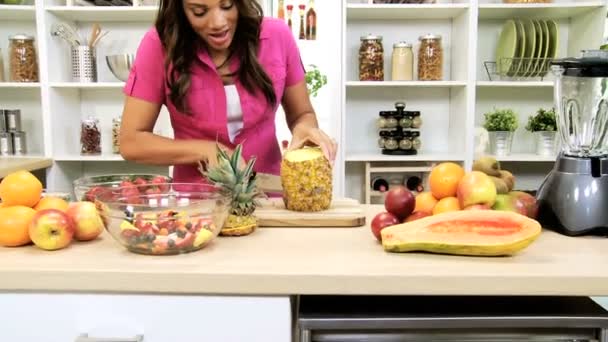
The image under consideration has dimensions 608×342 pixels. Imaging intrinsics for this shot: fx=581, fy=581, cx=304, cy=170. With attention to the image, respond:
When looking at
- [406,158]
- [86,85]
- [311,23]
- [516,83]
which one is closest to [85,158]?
[86,85]

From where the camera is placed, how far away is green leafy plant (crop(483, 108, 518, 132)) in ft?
9.41

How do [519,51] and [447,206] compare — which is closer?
[447,206]

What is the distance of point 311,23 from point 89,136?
4.22ft

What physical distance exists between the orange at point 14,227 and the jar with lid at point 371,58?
7.09 feet

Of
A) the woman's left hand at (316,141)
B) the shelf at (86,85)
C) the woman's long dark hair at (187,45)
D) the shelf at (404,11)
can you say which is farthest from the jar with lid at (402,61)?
the woman's left hand at (316,141)

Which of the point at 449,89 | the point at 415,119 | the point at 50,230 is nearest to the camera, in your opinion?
the point at 50,230

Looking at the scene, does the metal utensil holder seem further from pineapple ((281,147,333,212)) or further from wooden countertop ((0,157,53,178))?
pineapple ((281,147,333,212))

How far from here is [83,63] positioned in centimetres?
294

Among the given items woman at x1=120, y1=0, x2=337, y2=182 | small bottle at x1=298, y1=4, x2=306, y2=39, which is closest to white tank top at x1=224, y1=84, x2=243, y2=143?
woman at x1=120, y1=0, x2=337, y2=182

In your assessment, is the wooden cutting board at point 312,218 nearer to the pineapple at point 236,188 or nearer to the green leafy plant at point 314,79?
the pineapple at point 236,188

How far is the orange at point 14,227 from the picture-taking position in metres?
0.96

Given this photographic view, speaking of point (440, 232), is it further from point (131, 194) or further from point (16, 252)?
point (16, 252)

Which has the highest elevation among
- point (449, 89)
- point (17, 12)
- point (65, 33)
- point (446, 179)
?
point (17, 12)

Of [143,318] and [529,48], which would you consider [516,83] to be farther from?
[143,318]
